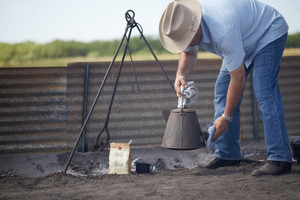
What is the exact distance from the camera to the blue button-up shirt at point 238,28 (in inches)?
118

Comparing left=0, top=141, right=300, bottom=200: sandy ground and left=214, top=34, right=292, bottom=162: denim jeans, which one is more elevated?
left=214, top=34, right=292, bottom=162: denim jeans

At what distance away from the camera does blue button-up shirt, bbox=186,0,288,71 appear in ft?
9.86

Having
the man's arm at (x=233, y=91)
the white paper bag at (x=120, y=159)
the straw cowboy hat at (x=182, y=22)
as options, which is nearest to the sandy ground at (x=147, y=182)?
the white paper bag at (x=120, y=159)

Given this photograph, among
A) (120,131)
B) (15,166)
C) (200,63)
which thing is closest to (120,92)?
(120,131)

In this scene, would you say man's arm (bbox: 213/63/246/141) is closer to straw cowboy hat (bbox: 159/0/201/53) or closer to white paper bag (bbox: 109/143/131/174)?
straw cowboy hat (bbox: 159/0/201/53)

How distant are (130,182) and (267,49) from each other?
1.82 metres

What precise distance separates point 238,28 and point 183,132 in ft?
3.47

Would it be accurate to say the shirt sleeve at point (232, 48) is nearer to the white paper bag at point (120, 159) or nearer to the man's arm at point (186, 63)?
the man's arm at point (186, 63)

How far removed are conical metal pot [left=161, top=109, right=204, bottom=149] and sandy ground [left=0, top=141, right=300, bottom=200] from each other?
333 mm

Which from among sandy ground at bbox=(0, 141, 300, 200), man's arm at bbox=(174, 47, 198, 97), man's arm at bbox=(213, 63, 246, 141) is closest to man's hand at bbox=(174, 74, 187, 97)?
man's arm at bbox=(174, 47, 198, 97)

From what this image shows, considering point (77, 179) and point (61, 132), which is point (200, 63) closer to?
point (61, 132)

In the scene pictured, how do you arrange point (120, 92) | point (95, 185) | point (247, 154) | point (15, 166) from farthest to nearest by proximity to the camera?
point (120, 92), point (247, 154), point (15, 166), point (95, 185)

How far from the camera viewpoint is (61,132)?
5152 mm

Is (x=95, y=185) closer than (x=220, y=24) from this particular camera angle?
No
